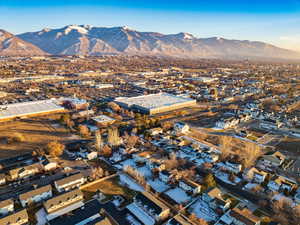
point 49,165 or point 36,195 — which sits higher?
point 49,165

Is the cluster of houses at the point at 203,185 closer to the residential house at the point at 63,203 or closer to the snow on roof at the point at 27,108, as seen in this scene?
the residential house at the point at 63,203

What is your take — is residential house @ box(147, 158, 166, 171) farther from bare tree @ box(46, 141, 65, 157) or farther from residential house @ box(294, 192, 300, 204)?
residential house @ box(294, 192, 300, 204)

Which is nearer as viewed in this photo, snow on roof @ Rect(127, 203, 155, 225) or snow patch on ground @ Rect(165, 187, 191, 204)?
snow on roof @ Rect(127, 203, 155, 225)

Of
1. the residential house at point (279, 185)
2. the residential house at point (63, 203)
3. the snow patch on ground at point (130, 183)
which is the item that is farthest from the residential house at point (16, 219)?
the residential house at point (279, 185)

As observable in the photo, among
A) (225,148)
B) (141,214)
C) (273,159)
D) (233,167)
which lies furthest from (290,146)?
(141,214)

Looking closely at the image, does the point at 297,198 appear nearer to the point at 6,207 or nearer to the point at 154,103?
the point at 6,207

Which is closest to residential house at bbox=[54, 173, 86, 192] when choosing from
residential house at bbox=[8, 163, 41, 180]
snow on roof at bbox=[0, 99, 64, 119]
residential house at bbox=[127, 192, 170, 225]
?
residential house at bbox=[8, 163, 41, 180]
